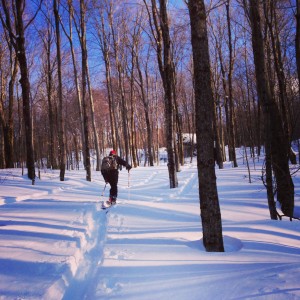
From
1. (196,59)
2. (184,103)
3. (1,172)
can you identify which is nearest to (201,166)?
(196,59)

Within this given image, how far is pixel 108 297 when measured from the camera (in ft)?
9.32

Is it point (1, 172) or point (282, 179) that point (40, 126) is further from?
point (282, 179)

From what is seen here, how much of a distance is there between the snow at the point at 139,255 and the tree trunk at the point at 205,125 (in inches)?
16.7

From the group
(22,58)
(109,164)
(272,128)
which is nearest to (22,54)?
(22,58)

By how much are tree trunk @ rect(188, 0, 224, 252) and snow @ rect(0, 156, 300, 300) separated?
1.39ft

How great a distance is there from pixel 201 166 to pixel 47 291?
8.69 feet

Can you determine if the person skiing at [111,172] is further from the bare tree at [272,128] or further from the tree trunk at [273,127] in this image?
the tree trunk at [273,127]

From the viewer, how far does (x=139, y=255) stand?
390cm

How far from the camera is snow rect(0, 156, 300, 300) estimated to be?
2.87 m

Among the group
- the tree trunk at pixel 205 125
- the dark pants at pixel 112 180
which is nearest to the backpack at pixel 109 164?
the dark pants at pixel 112 180

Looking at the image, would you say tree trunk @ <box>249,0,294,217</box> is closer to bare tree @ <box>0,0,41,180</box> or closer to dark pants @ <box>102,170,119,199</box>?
dark pants @ <box>102,170,119,199</box>

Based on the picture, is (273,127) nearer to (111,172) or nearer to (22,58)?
(111,172)

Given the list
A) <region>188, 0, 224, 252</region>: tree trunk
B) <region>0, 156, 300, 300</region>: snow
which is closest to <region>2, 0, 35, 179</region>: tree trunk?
<region>0, 156, 300, 300</region>: snow

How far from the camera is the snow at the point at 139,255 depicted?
2.87 metres
